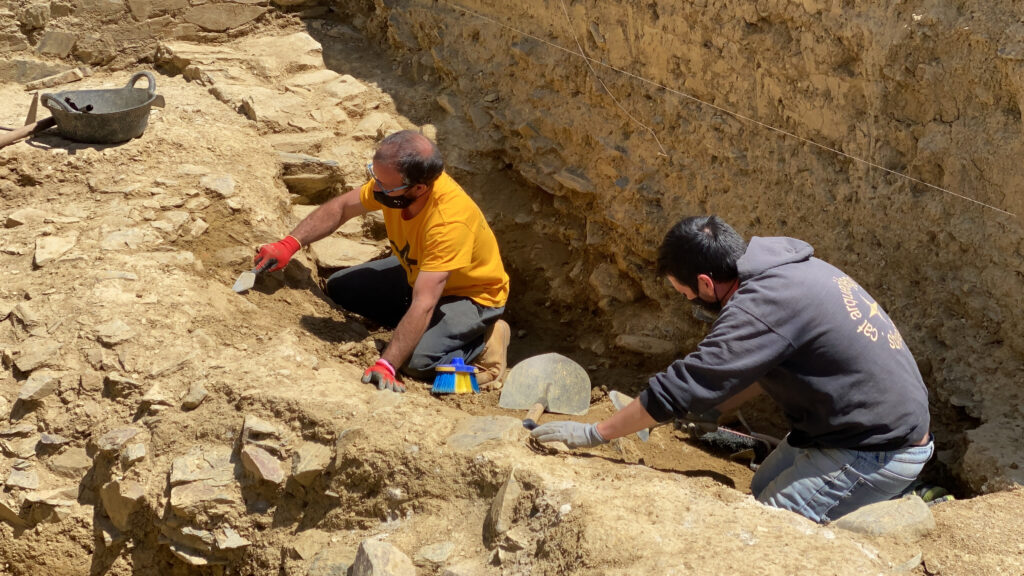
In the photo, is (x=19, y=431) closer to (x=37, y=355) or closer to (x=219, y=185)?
(x=37, y=355)

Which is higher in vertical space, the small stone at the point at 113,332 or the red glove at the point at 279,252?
the red glove at the point at 279,252

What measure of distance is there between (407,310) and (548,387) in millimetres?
807

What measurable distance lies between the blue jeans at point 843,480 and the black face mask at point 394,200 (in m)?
2.06

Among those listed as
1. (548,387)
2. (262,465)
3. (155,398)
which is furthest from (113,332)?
(548,387)

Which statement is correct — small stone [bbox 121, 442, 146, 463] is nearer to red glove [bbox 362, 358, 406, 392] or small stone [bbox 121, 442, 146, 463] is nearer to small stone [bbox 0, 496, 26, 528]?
small stone [bbox 0, 496, 26, 528]

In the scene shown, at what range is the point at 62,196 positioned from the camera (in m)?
4.66

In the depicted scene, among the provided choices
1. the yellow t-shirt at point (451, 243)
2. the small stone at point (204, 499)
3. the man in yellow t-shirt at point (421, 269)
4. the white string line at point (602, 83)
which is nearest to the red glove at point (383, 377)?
the man in yellow t-shirt at point (421, 269)

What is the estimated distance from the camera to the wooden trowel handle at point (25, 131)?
15.7 feet

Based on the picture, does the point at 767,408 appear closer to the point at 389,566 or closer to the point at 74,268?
the point at 389,566

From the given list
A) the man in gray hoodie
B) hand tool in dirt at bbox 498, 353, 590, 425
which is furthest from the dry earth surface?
the man in gray hoodie

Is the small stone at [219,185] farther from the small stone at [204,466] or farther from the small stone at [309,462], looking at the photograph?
the small stone at [309,462]

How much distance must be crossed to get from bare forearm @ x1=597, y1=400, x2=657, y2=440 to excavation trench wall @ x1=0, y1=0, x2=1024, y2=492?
1423mm

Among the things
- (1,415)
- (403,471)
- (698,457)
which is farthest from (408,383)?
(1,415)

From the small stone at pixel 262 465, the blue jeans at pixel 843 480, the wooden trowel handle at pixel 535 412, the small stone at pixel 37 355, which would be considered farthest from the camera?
the wooden trowel handle at pixel 535 412
